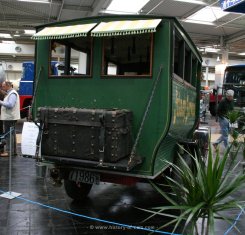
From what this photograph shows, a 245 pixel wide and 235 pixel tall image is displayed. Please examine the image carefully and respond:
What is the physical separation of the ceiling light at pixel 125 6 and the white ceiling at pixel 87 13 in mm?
247

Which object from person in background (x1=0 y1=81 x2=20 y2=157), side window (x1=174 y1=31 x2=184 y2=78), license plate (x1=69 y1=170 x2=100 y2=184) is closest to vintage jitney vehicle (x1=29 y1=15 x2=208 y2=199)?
license plate (x1=69 y1=170 x2=100 y2=184)

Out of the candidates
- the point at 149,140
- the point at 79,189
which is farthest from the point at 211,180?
the point at 79,189

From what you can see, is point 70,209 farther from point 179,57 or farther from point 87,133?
point 179,57

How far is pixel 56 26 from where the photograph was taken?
5172 mm

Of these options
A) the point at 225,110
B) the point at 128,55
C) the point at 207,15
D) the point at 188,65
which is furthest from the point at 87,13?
the point at 128,55

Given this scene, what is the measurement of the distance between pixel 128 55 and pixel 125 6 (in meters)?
9.07

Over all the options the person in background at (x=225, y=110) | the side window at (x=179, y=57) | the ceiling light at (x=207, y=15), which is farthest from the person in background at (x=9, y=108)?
the ceiling light at (x=207, y=15)

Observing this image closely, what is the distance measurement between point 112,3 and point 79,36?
9850mm

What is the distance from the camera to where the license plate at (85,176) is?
4.61 meters

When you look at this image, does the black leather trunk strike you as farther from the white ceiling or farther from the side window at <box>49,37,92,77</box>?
the white ceiling

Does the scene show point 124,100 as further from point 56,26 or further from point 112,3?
point 112,3

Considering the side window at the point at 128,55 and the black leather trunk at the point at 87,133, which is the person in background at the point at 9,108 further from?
the black leather trunk at the point at 87,133

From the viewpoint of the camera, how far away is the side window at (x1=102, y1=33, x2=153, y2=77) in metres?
4.96

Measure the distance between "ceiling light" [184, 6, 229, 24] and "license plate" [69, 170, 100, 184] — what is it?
1205 cm
